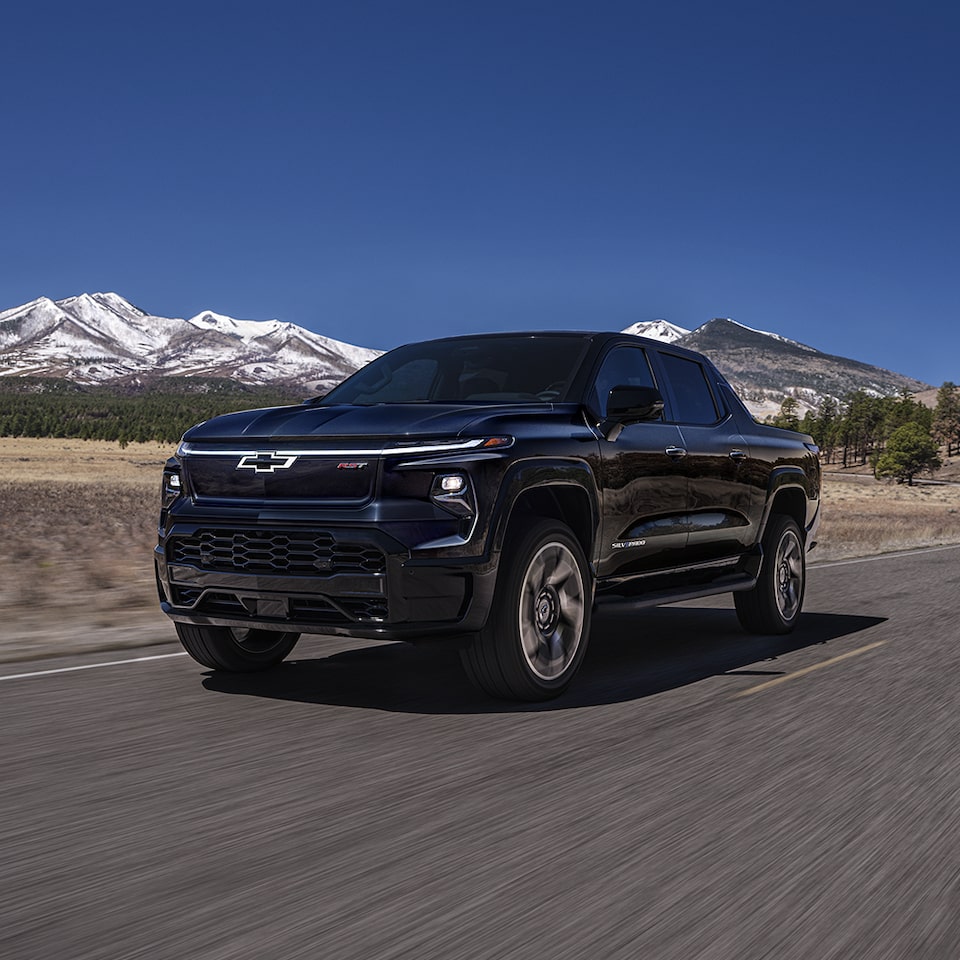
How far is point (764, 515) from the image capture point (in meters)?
8.63

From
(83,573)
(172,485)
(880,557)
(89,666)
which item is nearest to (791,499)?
(172,485)

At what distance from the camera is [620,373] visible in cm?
723

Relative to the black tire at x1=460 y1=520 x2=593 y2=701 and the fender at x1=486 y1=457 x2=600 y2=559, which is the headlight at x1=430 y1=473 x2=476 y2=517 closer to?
the fender at x1=486 y1=457 x2=600 y2=559

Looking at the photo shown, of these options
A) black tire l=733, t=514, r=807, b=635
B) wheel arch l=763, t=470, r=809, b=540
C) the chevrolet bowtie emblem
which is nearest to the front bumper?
the chevrolet bowtie emblem

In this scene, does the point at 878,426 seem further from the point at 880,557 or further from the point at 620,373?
the point at 620,373

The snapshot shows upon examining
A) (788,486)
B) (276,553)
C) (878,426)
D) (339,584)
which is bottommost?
(339,584)

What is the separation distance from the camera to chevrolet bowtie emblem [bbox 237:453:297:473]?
223 inches

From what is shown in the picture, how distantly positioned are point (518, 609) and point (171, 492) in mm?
1992

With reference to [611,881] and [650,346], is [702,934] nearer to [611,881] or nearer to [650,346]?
[611,881]

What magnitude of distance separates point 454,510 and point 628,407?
1465 millimetres

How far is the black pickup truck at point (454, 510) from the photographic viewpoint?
17.7 ft

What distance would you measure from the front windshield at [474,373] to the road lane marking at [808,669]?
1.98 metres

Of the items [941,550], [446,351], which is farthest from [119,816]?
[941,550]

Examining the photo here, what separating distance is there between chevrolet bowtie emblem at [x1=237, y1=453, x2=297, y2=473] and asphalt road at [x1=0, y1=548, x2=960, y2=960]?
1201mm
